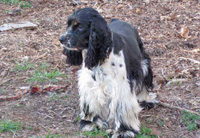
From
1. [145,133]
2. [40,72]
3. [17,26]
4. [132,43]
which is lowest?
[145,133]

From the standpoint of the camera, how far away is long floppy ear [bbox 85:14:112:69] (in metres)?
4.39

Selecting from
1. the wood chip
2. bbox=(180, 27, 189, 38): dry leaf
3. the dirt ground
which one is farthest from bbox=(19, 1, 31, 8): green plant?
bbox=(180, 27, 189, 38): dry leaf

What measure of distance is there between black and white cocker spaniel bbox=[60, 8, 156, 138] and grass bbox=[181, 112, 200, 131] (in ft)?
2.55

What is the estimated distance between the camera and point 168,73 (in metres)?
6.71

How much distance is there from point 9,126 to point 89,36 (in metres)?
1.56

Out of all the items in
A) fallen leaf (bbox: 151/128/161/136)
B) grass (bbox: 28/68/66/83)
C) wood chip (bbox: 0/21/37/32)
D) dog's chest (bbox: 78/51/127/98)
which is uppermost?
dog's chest (bbox: 78/51/127/98)

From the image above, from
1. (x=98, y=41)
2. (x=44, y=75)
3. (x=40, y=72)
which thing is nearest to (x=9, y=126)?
(x=98, y=41)

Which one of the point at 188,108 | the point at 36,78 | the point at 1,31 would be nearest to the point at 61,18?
the point at 1,31

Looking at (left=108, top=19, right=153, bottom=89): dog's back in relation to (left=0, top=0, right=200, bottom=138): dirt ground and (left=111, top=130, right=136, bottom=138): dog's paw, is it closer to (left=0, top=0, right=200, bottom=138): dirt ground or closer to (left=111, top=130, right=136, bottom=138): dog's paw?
(left=0, top=0, right=200, bottom=138): dirt ground

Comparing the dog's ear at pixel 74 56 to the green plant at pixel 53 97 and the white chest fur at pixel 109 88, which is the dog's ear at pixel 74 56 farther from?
the green plant at pixel 53 97

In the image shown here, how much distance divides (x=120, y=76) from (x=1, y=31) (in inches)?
175

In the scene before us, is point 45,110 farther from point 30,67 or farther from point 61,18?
point 61,18

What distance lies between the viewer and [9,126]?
4.78 meters

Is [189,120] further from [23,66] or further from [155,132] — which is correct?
[23,66]
